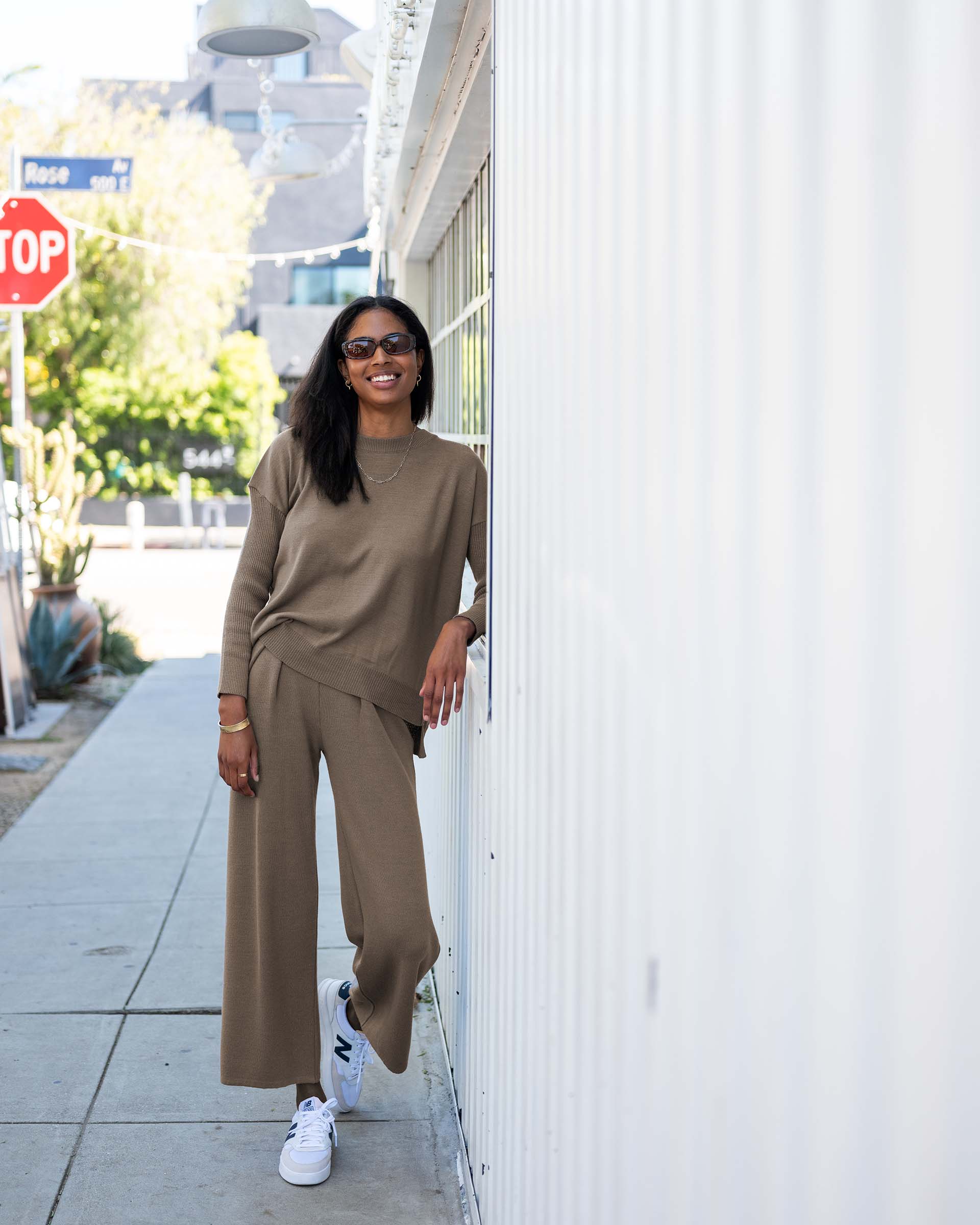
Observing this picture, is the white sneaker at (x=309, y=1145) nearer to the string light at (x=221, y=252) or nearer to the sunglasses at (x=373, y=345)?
the sunglasses at (x=373, y=345)

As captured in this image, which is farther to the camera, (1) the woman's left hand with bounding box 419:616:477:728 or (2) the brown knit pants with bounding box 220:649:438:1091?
(2) the brown knit pants with bounding box 220:649:438:1091

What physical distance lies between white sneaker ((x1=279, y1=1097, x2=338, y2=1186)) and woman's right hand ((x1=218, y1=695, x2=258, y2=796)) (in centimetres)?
81

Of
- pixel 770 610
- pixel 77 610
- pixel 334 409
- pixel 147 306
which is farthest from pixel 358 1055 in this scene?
pixel 147 306

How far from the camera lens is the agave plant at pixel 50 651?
10.1 m

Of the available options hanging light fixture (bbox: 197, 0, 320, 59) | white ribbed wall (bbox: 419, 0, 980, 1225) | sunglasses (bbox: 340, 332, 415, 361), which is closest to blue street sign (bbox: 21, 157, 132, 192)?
hanging light fixture (bbox: 197, 0, 320, 59)

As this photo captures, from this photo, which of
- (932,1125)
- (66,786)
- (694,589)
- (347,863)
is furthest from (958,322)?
(66,786)

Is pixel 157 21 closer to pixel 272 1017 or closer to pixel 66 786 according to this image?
pixel 66 786

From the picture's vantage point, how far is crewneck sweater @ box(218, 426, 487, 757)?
299 cm

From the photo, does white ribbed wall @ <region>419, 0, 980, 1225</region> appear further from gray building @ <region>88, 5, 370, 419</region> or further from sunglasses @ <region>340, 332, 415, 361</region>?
gray building @ <region>88, 5, 370, 419</region>

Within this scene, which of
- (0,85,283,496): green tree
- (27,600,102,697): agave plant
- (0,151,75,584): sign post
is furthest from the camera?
(0,85,283,496): green tree

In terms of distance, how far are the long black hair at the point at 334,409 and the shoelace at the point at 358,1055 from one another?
1342 mm

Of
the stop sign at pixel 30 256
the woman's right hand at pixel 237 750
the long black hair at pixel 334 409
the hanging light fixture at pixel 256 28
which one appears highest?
the hanging light fixture at pixel 256 28

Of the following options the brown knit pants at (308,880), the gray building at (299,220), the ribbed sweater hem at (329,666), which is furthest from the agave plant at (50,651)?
the gray building at (299,220)

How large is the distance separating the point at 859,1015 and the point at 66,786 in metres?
6.83
